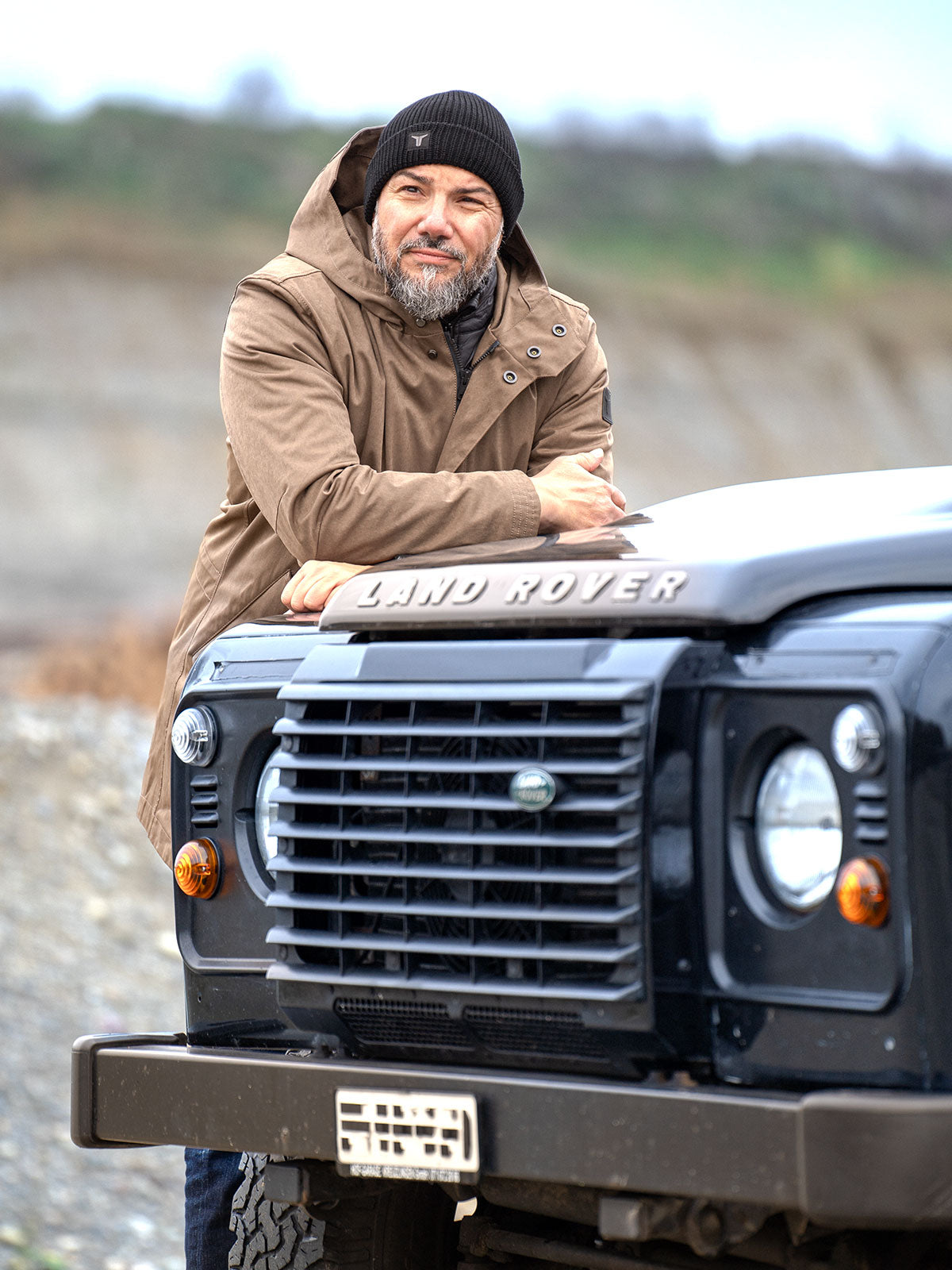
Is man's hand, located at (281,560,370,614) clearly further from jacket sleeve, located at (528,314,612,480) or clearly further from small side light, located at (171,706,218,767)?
jacket sleeve, located at (528,314,612,480)

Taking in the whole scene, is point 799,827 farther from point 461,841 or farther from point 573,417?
point 573,417

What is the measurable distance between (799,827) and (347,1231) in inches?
47.9

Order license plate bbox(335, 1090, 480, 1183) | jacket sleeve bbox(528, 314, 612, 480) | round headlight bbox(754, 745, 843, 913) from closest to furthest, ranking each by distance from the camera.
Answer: round headlight bbox(754, 745, 843, 913)
license plate bbox(335, 1090, 480, 1183)
jacket sleeve bbox(528, 314, 612, 480)

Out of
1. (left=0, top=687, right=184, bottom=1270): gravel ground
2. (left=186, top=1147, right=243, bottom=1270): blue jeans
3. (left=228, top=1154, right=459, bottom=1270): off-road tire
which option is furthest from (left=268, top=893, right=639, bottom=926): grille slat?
(left=0, top=687, right=184, bottom=1270): gravel ground

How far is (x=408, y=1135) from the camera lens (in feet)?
8.71

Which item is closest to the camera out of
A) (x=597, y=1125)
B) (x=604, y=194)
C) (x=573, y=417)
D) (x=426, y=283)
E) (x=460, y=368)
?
(x=597, y=1125)

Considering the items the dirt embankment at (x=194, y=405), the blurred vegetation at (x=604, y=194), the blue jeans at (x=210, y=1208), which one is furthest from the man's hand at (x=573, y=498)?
the blurred vegetation at (x=604, y=194)

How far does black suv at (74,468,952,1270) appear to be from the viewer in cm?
234

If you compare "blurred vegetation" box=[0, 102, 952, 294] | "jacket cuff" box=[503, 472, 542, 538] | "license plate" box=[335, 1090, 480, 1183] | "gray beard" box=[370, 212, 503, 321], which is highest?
"blurred vegetation" box=[0, 102, 952, 294]

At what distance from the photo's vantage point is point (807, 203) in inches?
1089

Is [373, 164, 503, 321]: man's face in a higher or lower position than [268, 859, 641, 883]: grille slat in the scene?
higher

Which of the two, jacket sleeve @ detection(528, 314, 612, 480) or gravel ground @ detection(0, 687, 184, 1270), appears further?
gravel ground @ detection(0, 687, 184, 1270)

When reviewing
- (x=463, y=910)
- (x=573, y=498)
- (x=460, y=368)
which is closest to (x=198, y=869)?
(x=463, y=910)

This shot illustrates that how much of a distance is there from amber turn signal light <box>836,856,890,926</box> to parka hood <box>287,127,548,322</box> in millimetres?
1811
